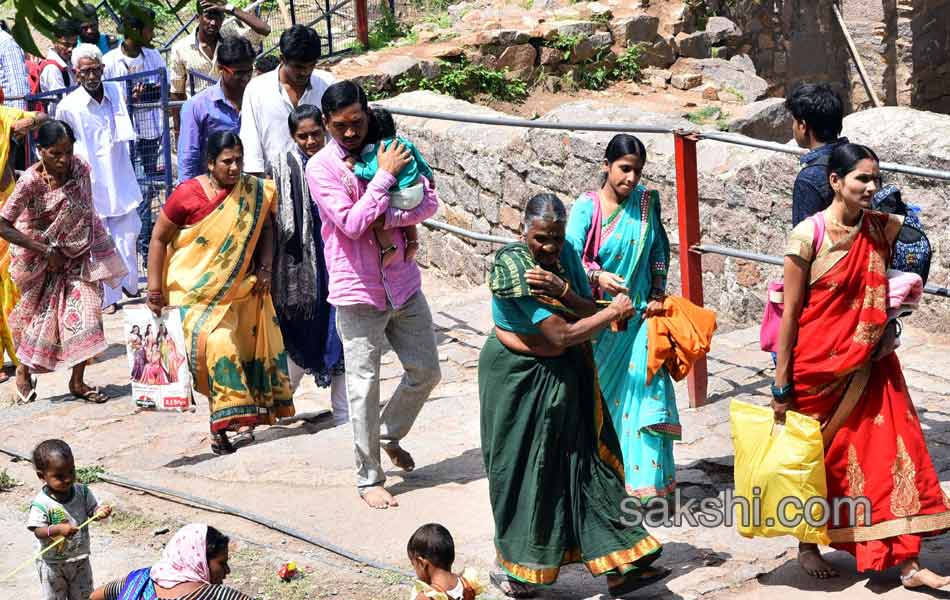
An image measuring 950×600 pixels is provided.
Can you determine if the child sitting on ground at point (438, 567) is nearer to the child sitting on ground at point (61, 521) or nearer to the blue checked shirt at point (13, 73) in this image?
the child sitting on ground at point (61, 521)

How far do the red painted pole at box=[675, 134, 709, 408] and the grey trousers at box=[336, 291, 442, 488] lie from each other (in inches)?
55.5

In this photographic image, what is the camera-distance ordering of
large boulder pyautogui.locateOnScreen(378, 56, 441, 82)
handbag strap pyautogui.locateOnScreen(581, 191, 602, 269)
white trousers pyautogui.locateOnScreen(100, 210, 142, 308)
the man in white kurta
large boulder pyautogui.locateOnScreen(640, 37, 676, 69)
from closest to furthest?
handbag strap pyautogui.locateOnScreen(581, 191, 602, 269)
the man in white kurta
white trousers pyautogui.locateOnScreen(100, 210, 142, 308)
large boulder pyautogui.locateOnScreen(378, 56, 441, 82)
large boulder pyautogui.locateOnScreen(640, 37, 676, 69)

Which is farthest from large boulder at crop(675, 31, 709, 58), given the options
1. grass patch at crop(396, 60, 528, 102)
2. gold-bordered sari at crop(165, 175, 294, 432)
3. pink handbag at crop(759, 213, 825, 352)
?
pink handbag at crop(759, 213, 825, 352)

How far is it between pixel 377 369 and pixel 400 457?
0.53 m

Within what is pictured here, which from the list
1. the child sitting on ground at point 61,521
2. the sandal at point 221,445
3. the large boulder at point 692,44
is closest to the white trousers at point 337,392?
the sandal at point 221,445

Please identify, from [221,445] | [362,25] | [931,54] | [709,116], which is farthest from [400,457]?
[931,54]

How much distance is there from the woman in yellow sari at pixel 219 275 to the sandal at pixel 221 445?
0.04ft

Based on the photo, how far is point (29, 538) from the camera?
6.14 m

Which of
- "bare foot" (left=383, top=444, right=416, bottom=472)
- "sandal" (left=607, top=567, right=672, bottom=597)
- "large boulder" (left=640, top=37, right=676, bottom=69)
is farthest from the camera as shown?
"large boulder" (left=640, top=37, right=676, bottom=69)

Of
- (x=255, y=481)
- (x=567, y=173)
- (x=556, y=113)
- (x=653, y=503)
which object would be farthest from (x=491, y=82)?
(x=653, y=503)

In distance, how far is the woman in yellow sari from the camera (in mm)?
6734

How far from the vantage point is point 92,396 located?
26.7 ft

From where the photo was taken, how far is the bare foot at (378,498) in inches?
232

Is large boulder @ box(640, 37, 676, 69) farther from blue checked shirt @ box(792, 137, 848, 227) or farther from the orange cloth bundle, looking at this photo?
blue checked shirt @ box(792, 137, 848, 227)
